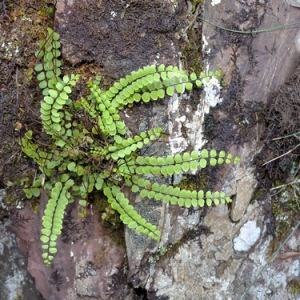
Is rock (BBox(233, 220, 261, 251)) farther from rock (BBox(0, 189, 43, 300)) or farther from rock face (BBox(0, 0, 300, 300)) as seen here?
rock (BBox(0, 189, 43, 300))

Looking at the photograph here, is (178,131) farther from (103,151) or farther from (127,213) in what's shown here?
(127,213)

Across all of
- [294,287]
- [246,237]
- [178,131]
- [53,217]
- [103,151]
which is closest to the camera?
[53,217]

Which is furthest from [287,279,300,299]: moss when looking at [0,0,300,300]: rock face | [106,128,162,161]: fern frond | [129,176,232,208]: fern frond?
[106,128,162,161]: fern frond

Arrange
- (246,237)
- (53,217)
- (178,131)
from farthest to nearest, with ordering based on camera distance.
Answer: (246,237) → (178,131) → (53,217)

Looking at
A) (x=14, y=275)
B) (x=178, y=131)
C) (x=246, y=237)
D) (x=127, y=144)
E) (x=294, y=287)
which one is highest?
(x=178, y=131)

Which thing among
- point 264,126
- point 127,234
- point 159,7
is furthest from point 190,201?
point 159,7

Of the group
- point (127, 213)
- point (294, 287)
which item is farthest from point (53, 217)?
point (294, 287)

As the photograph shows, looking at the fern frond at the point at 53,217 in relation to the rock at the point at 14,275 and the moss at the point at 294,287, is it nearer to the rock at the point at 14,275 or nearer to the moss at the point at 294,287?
the rock at the point at 14,275
